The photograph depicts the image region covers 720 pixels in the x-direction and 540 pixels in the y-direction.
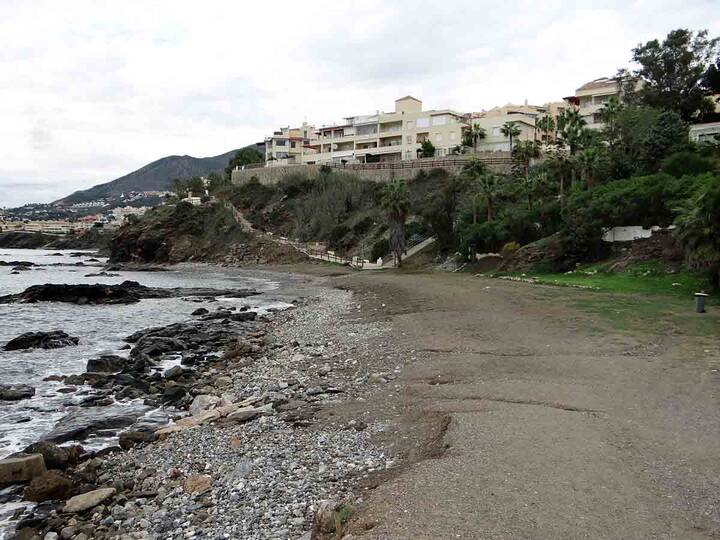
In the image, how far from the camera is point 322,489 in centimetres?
783

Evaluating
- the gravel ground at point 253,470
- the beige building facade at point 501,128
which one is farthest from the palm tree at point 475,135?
the gravel ground at point 253,470

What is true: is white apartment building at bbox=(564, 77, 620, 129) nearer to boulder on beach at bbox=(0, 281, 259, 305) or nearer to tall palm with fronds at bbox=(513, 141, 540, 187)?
tall palm with fronds at bbox=(513, 141, 540, 187)

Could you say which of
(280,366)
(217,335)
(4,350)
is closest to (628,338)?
(280,366)

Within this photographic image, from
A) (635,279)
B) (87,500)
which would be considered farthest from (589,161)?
(87,500)

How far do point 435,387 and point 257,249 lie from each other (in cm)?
6848

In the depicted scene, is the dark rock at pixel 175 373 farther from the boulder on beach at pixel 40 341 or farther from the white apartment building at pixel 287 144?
the white apartment building at pixel 287 144

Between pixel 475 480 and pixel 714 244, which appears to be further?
pixel 714 244

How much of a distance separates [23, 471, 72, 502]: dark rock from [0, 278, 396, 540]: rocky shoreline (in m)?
0.02

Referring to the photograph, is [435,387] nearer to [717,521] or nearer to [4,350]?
[717,521]

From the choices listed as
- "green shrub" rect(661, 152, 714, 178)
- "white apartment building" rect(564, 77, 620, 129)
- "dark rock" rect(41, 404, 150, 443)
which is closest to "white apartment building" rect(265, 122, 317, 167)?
"white apartment building" rect(564, 77, 620, 129)

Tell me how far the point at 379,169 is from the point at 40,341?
62.7 meters

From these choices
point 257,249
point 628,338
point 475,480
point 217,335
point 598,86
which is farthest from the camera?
point 257,249

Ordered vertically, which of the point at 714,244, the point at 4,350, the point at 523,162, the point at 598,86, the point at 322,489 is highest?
the point at 598,86

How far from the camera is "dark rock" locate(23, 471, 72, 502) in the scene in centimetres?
934
